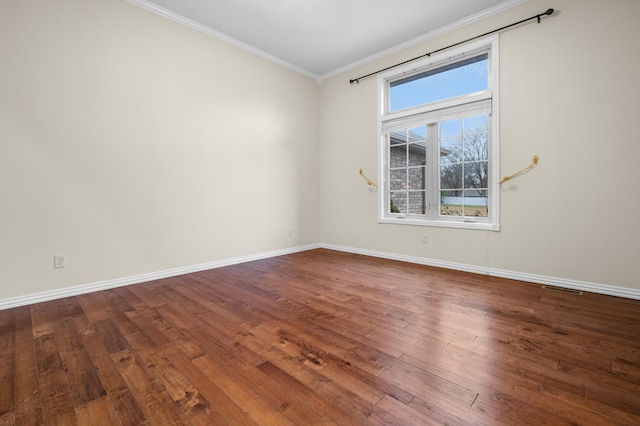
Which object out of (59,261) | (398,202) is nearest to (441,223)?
(398,202)

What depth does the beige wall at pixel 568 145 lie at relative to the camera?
251 centimetres

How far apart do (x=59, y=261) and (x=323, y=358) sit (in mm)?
2595

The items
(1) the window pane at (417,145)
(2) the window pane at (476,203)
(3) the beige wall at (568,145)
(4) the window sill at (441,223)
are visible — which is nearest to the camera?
(3) the beige wall at (568,145)

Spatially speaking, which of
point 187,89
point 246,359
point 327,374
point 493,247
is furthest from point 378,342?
point 187,89

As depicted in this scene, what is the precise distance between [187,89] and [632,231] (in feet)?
15.3

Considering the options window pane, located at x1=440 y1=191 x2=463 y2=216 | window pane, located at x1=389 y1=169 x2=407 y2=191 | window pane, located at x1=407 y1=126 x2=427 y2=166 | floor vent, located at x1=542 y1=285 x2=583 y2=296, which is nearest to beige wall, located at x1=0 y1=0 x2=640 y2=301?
floor vent, located at x1=542 y1=285 x2=583 y2=296

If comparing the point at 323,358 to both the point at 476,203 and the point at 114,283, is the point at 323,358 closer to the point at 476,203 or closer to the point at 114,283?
the point at 114,283

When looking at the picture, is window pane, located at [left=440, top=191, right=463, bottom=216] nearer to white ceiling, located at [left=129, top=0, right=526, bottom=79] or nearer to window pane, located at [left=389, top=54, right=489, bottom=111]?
window pane, located at [left=389, top=54, right=489, bottom=111]

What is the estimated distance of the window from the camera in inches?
130

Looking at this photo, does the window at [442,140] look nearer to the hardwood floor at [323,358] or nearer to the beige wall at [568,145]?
the beige wall at [568,145]

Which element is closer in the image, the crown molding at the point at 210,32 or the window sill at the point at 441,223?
the crown molding at the point at 210,32

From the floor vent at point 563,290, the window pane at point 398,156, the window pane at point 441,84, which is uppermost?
the window pane at point 441,84

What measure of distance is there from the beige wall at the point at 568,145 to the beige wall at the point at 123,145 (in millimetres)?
2690

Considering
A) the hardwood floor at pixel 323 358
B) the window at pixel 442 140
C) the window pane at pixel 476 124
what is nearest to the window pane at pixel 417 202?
the window at pixel 442 140
